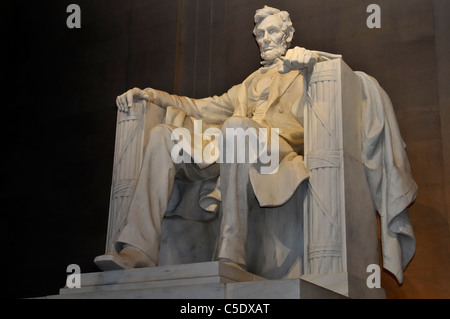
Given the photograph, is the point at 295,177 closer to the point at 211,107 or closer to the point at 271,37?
the point at 211,107

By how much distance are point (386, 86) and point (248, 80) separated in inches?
39.3

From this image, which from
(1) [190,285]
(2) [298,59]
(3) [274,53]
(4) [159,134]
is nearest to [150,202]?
(4) [159,134]

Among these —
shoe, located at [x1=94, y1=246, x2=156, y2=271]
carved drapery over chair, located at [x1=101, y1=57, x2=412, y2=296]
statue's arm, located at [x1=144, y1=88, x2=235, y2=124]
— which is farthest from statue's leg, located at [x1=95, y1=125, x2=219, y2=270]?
statue's arm, located at [x1=144, y1=88, x2=235, y2=124]

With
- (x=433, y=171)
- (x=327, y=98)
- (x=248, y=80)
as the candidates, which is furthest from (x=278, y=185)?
(x=433, y=171)

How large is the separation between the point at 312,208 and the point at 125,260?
949 millimetres

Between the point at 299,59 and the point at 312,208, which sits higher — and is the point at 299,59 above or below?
above

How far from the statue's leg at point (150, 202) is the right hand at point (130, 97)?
392 millimetres

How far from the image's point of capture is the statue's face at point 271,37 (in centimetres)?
469

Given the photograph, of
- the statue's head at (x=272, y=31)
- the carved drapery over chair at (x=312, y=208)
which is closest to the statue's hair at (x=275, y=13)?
the statue's head at (x=272, y=31)

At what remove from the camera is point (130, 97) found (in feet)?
14.3

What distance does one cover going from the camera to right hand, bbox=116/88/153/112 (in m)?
4.36

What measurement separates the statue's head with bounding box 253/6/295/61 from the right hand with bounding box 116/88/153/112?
0.85 m

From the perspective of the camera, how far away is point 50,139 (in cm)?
619
